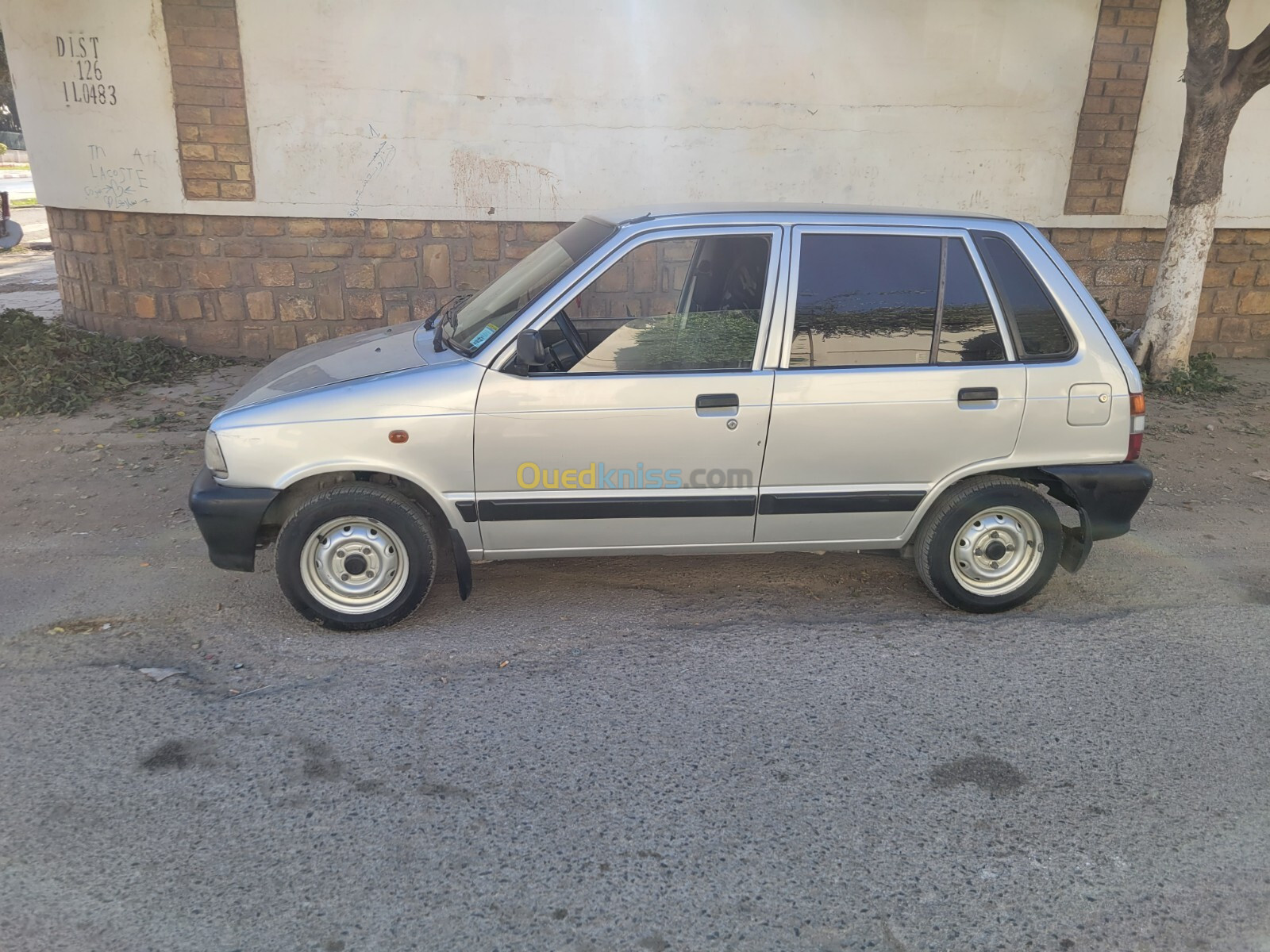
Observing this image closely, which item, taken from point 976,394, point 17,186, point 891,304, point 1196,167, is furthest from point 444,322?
point 17,186

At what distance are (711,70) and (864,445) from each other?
577 centimetres

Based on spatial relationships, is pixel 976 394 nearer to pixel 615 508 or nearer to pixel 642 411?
pixel 642 411

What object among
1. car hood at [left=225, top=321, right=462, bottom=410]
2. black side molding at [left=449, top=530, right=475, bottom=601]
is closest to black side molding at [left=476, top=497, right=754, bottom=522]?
black side molding at [left=449, top=530, right=475, bottom=601]

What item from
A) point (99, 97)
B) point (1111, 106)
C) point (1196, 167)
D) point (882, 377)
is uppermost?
point (1111, 106)

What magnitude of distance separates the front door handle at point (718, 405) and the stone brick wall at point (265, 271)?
Result: 5.38 m

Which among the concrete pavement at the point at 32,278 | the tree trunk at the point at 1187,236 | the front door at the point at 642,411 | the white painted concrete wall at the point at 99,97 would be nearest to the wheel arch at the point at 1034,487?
the front door at the point at 642,411

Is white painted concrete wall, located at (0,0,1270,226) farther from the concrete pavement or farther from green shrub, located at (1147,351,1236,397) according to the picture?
the concrete pavement

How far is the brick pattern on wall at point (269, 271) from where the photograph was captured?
8492 millimetres

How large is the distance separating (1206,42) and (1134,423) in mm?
5310

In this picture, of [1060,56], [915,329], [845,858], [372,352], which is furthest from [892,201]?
[845,858]

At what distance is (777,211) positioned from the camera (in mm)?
4105

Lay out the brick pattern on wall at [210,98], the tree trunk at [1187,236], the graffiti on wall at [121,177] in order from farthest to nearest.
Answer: the graffiti on wall at [121,177], the brick pattern on wall at [210,98], the tree trunk at [1187,236]

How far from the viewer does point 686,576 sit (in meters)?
4.67

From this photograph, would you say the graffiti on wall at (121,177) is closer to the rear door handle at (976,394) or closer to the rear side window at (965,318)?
the rear side window at (965,318)
